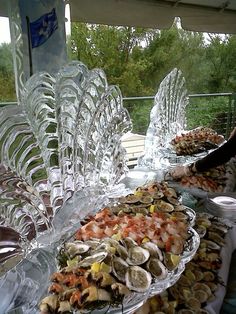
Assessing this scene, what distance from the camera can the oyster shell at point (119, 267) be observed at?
1.81 ft

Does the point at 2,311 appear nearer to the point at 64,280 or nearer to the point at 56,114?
the point at 64,280

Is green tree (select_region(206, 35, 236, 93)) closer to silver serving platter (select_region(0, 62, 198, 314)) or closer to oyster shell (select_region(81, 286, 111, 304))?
silver serving platter (select_region(0, 62, 198, 314))

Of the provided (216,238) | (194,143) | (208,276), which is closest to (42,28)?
(194,143)

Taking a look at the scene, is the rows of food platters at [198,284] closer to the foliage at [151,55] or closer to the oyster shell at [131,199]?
the oyster shell at [131,199]

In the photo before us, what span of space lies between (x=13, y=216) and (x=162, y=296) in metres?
0.37

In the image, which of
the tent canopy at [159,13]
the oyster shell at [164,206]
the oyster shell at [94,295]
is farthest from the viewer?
the tent canopy at [159,13]

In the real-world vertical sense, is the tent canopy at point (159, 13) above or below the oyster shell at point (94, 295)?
above

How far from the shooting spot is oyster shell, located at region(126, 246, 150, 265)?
0.59 meters

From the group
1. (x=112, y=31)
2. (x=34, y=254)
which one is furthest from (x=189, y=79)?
(x=34, y=254)

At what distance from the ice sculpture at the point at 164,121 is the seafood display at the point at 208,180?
0.22 m

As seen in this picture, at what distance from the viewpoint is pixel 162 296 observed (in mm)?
703

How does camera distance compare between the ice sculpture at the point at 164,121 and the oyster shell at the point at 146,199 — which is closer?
the oyster shell at the point at 146,199

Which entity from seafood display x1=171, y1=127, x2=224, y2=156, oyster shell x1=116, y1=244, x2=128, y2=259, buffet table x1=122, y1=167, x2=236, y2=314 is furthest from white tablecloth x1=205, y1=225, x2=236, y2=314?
seafood display x1=171, y1=127, x2=224, y2=156

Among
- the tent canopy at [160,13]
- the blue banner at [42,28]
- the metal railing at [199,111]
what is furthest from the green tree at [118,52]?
the blue banner at [42,28]
